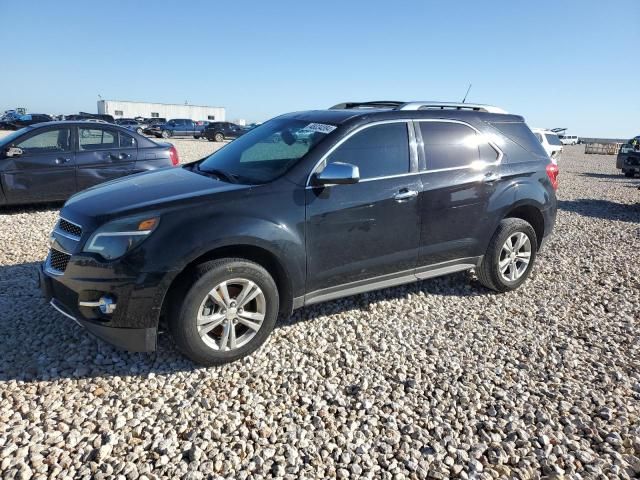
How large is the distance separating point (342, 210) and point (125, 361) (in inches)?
76.3

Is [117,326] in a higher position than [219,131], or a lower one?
lower

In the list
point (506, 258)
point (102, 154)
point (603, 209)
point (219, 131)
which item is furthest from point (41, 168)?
point (219, 131)

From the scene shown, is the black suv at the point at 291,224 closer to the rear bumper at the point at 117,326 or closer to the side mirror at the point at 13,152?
the rear bumper at the point at 117,326

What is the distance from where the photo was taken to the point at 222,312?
322 cm

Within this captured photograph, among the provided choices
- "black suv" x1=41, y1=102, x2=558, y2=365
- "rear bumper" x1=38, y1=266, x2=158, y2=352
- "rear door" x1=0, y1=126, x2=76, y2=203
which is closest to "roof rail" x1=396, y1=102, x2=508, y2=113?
"black suv" x1=41, y1=102, x2=558, y2=365

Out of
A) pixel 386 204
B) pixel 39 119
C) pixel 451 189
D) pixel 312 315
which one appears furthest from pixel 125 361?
pixel 39 119

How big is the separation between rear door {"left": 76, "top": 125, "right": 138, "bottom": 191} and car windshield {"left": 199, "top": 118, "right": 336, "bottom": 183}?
435 centimetres

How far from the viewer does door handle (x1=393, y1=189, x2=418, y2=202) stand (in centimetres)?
379

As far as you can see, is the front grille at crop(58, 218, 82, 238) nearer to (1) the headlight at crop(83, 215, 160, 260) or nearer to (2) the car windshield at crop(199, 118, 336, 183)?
(1) the headlight at crop(83, 215, 160, 260)

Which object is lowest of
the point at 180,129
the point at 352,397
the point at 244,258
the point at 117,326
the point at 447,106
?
the point at 352,397

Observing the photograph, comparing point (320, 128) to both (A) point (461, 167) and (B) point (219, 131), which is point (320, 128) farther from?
(B) point (219, 131)

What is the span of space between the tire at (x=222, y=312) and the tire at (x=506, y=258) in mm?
2352

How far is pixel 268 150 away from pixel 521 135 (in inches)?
107

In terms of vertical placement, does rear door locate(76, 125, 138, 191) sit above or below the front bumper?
above
